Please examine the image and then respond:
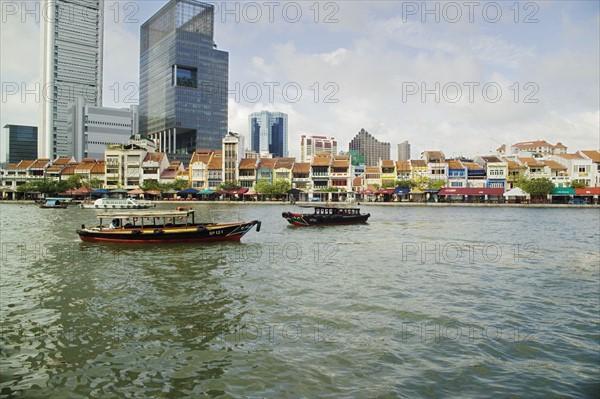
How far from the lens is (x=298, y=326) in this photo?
10.6 m

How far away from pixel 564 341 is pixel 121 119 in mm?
140752

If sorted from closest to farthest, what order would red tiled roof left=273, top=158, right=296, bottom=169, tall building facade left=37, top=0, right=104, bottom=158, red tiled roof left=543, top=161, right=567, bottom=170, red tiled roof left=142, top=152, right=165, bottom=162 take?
red tiled roof left=543, top=161, right=567, bottom=170, red tiled roof left=273, top=158, right=296, bottom=169, red tiled roof left=142, top=152, right=165, bottom=162, tall building facade left=37, top=0, right=104, bottom=158

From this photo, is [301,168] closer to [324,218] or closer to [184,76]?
[324,218]

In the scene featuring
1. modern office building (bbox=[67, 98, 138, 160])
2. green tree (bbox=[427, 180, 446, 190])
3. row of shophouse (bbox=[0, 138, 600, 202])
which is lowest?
green tree (bbox=[427, 180, 446, 190])

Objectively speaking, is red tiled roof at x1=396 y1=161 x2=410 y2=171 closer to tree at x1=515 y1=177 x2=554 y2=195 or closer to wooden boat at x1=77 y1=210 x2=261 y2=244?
tree at x1=515 y1=177 x2=554 y2=195

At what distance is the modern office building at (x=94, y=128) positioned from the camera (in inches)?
5059

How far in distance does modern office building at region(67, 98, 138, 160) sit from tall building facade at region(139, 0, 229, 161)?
12681 mm

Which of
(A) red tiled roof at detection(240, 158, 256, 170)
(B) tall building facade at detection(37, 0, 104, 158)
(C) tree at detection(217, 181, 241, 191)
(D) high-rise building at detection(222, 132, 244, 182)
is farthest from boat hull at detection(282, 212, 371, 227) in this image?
(B) tall building facade at detection(37, 0, 104, 158)

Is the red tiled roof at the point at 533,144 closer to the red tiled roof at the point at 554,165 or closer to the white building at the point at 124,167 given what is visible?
the red tiled roof at the point at 554,165

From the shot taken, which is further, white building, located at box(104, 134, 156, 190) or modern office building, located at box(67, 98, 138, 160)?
modern office building, located at box(67, 98, 138, 160)

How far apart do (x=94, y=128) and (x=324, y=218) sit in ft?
373

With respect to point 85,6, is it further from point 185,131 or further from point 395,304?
point 395,304

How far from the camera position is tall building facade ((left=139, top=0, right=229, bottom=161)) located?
456 ft

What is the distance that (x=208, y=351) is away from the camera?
909cm
